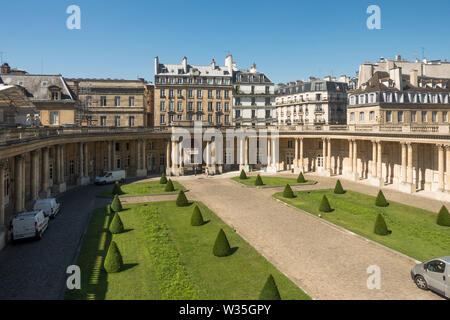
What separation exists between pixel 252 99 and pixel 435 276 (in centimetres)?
6133

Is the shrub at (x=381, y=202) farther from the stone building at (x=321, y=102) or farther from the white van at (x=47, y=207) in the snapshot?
the stone building at (x=321, y=102)

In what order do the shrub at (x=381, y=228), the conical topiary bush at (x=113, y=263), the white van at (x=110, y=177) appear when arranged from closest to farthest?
the conical topiary bush at (x=113, y=263), the shrub at (x=381, y=228), the white van at (x=110, y=177)

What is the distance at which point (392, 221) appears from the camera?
29.2m

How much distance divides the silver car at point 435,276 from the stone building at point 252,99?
189 ft

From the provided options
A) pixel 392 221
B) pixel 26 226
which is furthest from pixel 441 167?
pixel 26 226

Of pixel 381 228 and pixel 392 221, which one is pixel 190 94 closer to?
pixel 392 221

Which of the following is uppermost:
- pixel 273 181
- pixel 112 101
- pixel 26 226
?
pixel 112 101

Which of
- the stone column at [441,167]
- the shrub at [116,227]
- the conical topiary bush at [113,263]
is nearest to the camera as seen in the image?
the conical topiary bush at [113,263]

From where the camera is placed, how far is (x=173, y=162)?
56.6 metres

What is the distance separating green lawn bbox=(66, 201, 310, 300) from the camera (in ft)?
53.8

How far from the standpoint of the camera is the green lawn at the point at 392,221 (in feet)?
75.1

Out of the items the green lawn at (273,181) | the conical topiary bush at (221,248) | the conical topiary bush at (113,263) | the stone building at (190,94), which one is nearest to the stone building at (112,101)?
the stone building at (190,94)

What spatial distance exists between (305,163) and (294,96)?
28523mm
